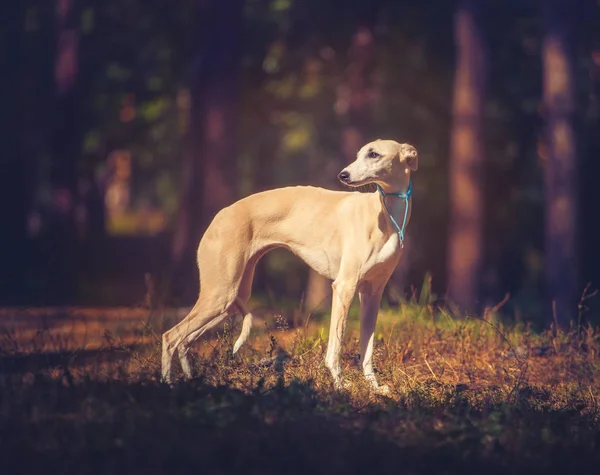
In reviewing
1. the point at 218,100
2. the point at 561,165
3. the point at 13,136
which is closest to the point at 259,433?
the point at 561,165

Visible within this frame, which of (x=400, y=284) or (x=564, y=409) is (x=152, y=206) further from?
(x=564, y=409)

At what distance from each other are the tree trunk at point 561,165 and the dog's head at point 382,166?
24.1ft

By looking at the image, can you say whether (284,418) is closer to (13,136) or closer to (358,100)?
(358,100)

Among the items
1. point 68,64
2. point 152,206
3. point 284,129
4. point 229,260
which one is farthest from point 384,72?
point 152,206

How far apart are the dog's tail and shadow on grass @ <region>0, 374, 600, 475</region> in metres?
1.07

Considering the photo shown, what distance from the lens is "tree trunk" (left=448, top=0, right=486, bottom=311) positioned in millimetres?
15891

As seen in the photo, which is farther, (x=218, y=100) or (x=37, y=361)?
(x=218, y=100)

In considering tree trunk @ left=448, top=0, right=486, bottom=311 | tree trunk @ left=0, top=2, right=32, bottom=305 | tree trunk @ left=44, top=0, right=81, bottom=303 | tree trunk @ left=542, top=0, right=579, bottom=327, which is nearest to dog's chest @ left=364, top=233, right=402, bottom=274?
tree trunk @ left=542, top=0, right=579, bottom=327

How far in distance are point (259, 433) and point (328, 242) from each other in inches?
93.7

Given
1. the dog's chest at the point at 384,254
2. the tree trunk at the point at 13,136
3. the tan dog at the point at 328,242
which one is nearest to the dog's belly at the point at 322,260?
the tan dog at the point at 328,242

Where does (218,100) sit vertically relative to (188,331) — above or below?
above

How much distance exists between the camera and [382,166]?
24.7 ft

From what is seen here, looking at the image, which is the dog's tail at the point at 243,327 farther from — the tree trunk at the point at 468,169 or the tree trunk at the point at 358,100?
the tree trunk at the point at 358,100

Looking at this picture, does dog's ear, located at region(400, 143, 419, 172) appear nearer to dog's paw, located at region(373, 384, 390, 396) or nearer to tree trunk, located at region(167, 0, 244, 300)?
dog's paw, located at region(373, 384, 390, 396)
